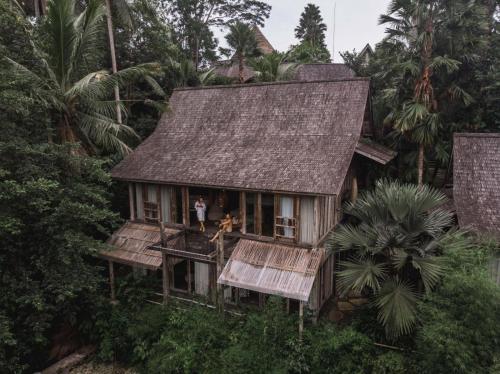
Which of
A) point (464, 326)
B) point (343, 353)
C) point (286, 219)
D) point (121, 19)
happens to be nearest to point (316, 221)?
point (286, 219)

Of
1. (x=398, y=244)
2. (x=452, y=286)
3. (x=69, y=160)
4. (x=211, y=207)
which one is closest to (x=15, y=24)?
(x=69, y=160)

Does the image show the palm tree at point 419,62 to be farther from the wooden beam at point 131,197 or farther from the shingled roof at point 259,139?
the wooden beam at point 131,197

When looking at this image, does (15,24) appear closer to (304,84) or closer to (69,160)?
(69,160)

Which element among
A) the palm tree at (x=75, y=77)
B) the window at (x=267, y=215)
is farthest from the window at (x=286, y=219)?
the palm tree at (x=75, y=77)

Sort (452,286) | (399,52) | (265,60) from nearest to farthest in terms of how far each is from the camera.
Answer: (452,286), (399,52), (265,60)

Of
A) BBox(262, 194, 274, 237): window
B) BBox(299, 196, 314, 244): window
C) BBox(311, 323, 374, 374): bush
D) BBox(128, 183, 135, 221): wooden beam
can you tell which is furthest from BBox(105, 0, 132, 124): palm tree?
BBox(311, 323, 374, 374): bush
